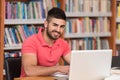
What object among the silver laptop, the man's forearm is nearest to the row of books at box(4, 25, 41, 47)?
the man's forearm

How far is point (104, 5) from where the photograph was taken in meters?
4.55

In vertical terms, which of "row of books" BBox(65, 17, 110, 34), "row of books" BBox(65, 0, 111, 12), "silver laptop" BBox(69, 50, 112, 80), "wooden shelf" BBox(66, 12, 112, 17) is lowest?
"silver laptop" BBox(69, 50, 112, 80)

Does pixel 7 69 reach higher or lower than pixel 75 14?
lower

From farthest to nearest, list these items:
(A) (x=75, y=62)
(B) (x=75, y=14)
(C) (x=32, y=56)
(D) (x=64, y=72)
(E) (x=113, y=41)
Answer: (E) (x=113, y=41) < (B) (x=75, y=14) < (C) (x=32, y=56) < (D) (x=64, y=72) < (A) (x=75, y=62)

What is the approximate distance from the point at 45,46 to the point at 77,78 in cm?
86

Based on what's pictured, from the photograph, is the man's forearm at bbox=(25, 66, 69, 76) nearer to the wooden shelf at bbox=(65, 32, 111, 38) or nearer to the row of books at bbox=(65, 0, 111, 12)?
the wooden shelf at bbox=(65, 32, 111, 38)

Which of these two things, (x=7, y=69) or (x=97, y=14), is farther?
(x=97, y=14)

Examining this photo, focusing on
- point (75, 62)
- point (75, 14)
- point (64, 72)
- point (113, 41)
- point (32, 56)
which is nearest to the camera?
point (75, 62)

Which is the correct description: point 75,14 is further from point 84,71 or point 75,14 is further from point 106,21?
point 84,71

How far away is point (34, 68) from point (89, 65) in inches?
25.3

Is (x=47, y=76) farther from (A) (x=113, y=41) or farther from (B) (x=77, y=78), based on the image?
(A) (x=113, y=41)

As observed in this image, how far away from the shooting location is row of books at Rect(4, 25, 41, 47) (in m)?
3.83

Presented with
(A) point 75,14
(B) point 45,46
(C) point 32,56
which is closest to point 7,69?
(C) point 32,56

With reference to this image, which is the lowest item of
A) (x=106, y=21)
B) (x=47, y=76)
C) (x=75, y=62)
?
(x=47, y=76)
